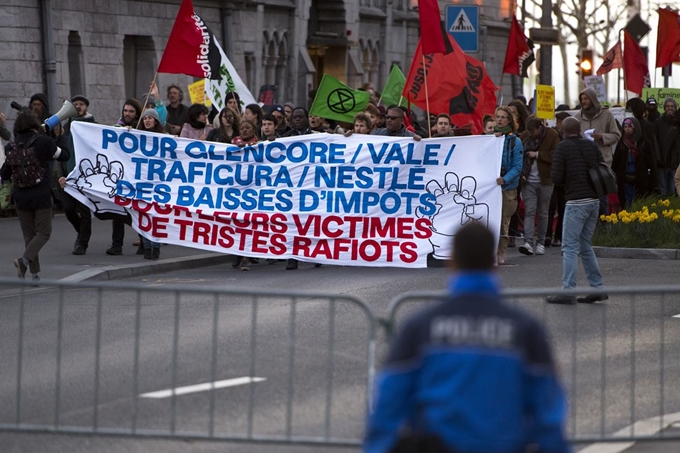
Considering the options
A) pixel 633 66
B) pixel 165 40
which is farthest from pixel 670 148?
pixel 165 40

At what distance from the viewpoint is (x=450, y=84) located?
18.4 metres

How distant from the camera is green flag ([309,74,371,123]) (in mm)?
A: 19531

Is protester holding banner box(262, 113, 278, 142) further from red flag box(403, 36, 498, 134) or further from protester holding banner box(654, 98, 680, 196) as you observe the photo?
protester holding banner box(654, 98, 680, 196)

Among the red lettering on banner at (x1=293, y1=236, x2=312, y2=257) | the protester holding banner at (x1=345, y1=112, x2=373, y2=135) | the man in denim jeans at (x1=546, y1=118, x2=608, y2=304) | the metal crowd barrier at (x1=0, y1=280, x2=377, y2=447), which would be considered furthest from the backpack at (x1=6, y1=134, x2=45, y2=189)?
the man in denim jeans at (x1=546, y1=118, x2=608, y2=304)

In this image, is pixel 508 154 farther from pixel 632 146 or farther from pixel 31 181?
pixel 31 181

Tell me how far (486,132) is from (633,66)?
11.3m

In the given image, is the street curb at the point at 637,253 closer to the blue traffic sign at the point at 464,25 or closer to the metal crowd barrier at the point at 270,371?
the blue traffic sign at the point at 464,25

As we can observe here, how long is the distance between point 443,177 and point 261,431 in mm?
9096

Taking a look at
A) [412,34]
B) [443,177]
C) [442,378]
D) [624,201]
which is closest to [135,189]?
[443,177]

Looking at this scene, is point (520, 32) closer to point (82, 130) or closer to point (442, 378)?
point (82, 130)

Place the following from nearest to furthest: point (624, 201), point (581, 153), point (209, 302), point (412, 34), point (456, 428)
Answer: point (456, 428), point (209, 302), point (581, 153), point (624, 201), point (412, 34)

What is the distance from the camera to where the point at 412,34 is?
4722 cm

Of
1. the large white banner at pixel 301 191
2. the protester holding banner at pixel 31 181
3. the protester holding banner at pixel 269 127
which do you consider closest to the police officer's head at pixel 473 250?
the protester holding banner at pixel 31 181

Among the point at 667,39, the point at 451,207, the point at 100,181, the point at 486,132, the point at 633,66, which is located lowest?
the point at 451,207
